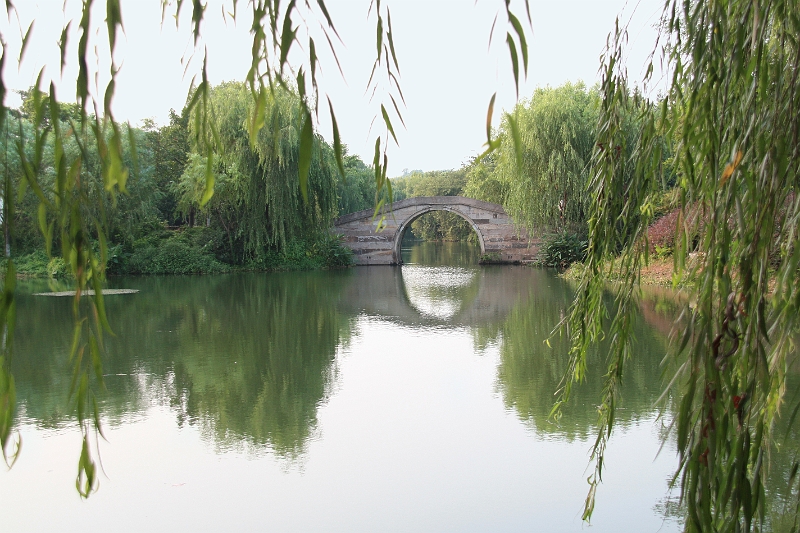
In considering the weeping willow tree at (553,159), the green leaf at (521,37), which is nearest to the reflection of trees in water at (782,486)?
the green leaf at (521,37)

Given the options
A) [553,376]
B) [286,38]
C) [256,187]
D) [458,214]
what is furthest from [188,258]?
[286,38]

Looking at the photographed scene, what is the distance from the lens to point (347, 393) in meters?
5.72

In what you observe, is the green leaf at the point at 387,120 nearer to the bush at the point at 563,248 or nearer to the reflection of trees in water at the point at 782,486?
the reflection of trees in water at the point at 782,486

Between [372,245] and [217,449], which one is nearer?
[217,449]

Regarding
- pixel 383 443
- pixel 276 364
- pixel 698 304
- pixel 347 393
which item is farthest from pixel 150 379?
pixel 698 304

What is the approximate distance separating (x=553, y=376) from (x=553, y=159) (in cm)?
1061

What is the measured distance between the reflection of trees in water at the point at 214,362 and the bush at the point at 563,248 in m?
6.81

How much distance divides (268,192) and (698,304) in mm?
15297

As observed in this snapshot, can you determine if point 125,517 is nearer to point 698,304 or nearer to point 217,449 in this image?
point 217,449

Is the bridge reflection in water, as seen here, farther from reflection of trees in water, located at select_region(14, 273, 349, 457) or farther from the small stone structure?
the small stone structure

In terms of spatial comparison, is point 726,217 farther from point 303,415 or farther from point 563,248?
point 563,248

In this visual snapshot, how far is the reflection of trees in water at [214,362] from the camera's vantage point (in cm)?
509

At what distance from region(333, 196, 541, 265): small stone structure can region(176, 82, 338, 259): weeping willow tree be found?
2137mm

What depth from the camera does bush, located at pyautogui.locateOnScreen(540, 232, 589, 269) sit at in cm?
1702
